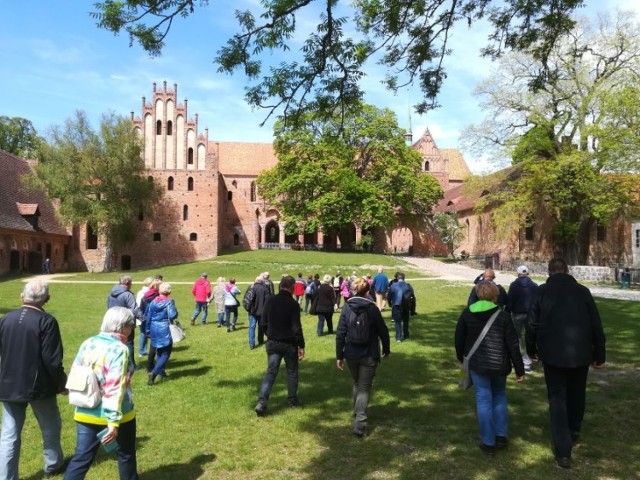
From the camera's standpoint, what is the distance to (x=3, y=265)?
35375 millimetres

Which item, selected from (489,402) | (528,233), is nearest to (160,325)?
(489,402)

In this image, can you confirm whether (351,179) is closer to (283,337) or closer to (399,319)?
(399,319)

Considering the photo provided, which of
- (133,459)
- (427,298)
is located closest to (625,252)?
(427,298)

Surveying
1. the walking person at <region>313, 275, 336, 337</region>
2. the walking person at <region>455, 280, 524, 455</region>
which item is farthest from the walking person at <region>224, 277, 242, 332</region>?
the walking person at <region>455, 280, 524, 455</region>

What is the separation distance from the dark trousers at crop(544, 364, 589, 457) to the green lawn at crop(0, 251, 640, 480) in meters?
0.23

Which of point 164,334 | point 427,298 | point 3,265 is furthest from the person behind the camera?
point 3,265

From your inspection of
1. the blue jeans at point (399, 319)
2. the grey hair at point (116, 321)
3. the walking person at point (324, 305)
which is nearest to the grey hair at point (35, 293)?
the grey hair at point (116, 321)

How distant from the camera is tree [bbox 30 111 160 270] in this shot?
37.6 m

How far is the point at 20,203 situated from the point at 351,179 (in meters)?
25.9

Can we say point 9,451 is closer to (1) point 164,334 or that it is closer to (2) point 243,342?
(1) point 164,334

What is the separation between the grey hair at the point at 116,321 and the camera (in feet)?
12.5

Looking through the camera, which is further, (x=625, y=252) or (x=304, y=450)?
(x=625, y=252)

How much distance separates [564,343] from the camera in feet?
16.3

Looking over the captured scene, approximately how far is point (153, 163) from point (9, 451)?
41.3 meters
